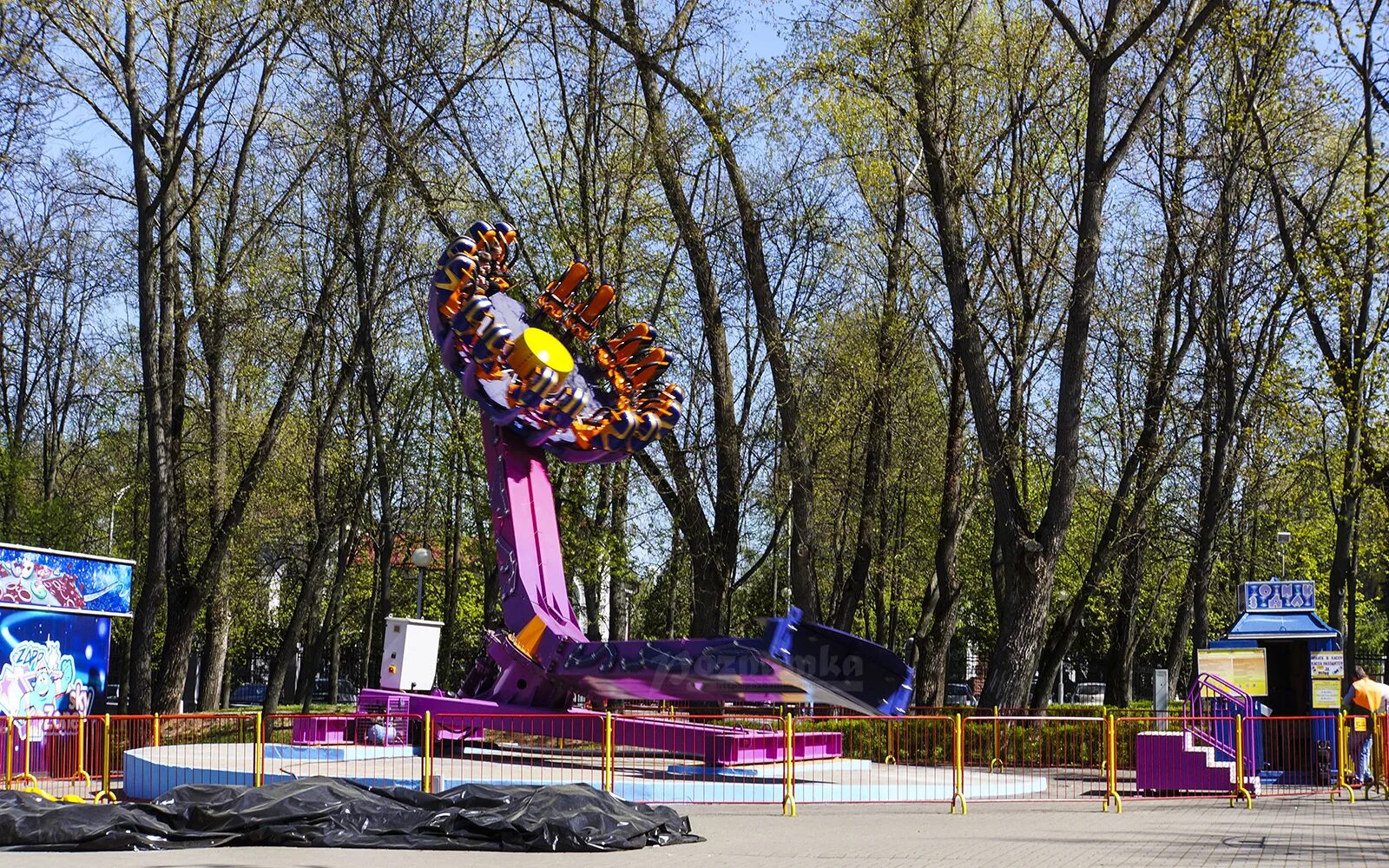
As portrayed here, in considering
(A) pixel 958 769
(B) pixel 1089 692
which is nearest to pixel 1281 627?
(A) pixel 958 769

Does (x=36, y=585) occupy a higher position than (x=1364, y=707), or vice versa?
(x=36, y=585)

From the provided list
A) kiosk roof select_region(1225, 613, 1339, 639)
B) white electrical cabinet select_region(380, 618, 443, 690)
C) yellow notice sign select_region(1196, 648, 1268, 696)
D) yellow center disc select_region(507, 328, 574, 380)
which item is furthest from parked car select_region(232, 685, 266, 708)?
kiosk roof select_region(1225, 613, 1339, 639)

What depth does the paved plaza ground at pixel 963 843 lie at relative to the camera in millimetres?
11578

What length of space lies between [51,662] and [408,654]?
5.50 m

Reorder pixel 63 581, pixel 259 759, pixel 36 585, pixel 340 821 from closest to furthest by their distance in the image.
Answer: pixel 340 821 → pixel 259 759 → pixel 36 585 → pixel 63 581

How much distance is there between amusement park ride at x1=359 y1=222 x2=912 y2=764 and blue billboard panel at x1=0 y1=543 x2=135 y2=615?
4.61 metres

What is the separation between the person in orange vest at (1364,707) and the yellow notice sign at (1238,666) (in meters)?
1.84

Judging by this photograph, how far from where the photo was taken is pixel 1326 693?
21.5 metres

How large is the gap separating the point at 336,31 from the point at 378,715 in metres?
15.0

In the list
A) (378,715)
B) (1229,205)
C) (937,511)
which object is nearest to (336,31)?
(378,715)

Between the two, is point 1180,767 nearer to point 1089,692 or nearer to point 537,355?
point 537,355

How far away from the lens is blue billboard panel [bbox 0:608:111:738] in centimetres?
2156

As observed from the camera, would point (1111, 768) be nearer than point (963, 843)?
No

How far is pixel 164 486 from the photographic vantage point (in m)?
28.1
